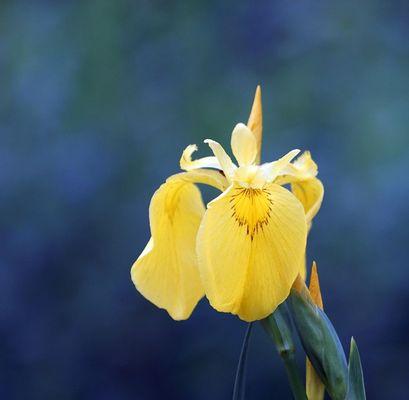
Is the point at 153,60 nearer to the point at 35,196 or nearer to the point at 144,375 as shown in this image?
the point at 35,196

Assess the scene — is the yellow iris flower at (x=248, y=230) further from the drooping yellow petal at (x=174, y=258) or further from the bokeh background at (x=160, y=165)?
the bokeh background at (x=160, y=165)

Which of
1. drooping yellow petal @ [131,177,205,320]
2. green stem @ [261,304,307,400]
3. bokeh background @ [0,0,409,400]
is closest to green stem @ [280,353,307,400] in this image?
green stem @ [261,304,307,400]

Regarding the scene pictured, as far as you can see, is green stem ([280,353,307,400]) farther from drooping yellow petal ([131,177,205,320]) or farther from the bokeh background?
the bokeh background

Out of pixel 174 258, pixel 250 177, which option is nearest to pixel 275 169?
pixel 250 177

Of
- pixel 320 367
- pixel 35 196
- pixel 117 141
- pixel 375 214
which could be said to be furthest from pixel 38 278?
pixel 320 367

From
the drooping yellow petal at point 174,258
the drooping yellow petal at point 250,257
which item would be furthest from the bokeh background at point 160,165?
the drooping yellow petal at point 250,257
